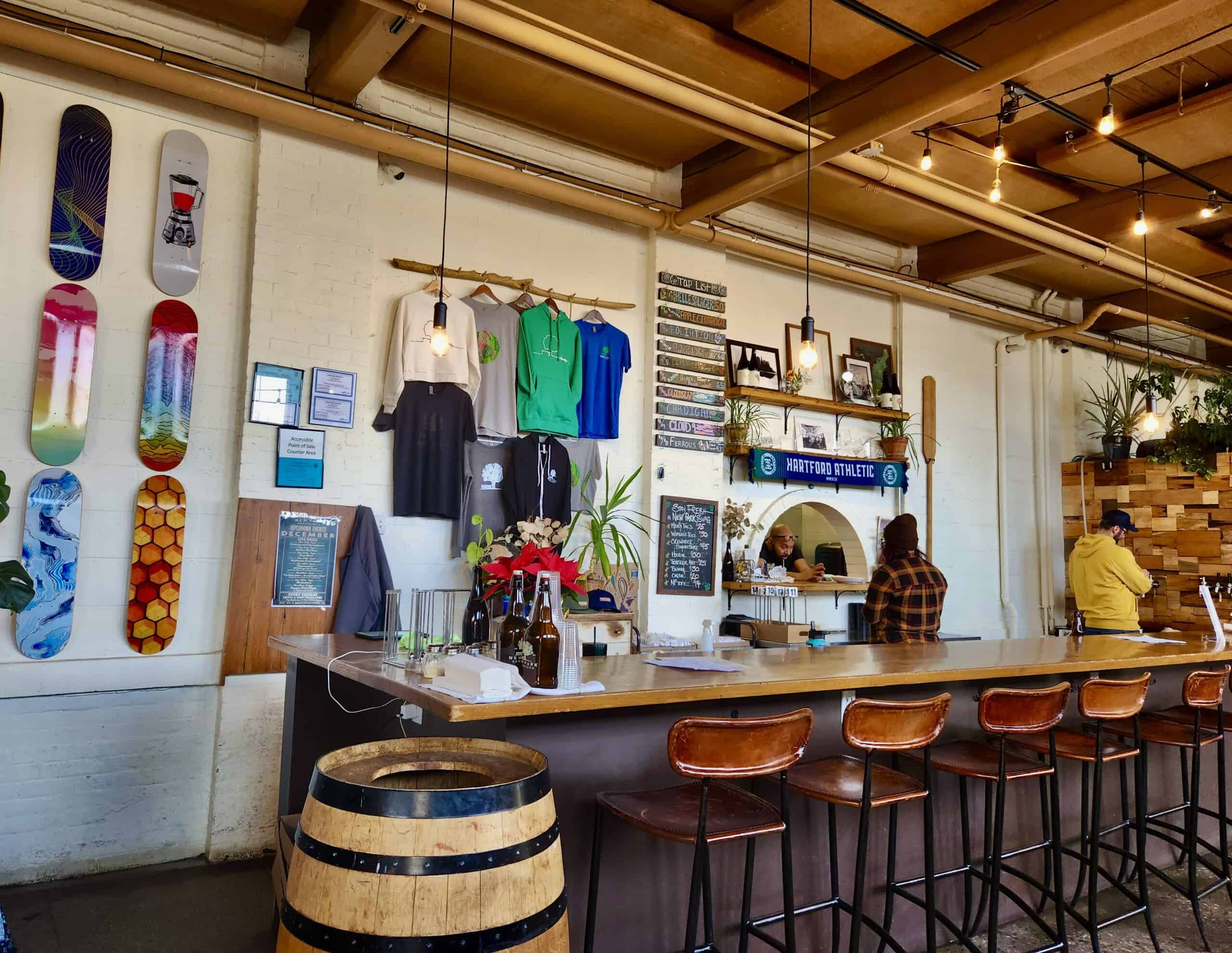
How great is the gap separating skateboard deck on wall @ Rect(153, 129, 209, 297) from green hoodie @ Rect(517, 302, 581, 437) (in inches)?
70.5

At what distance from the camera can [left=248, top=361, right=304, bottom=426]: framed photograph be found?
4.29 m

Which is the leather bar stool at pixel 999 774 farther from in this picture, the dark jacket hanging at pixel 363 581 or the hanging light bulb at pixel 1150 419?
the hanging light bulb at pixel 1150 419

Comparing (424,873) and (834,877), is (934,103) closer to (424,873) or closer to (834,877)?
(834,877)

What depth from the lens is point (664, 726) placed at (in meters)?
2.77

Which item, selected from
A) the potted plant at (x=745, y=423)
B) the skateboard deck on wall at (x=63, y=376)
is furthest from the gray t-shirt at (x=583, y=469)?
the skateboard deck on wall at (x=63, y=376)

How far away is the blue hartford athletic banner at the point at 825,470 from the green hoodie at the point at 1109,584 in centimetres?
141

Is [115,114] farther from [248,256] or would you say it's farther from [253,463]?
[253,463]

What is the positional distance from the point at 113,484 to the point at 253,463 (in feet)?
2.00

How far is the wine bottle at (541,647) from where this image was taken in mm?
2393

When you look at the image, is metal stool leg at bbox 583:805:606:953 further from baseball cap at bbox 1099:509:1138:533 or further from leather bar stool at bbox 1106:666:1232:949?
baseball cap at bbox 1099:509:1138:533

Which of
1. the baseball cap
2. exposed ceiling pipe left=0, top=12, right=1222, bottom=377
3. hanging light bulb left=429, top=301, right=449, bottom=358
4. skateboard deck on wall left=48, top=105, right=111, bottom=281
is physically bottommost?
the baseball cap

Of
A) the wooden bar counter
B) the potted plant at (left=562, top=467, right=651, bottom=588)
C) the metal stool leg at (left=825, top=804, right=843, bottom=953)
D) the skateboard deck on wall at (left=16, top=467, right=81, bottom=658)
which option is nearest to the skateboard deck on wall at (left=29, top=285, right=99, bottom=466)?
the skateboard deck on wall at (left=16, top=467, right=81, bottom=658)

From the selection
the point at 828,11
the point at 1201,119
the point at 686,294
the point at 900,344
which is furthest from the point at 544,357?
the point at 1201,119

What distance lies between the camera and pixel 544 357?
17.3ft
